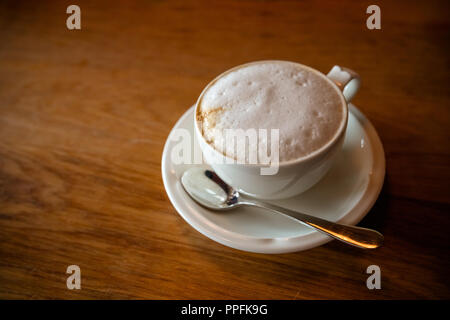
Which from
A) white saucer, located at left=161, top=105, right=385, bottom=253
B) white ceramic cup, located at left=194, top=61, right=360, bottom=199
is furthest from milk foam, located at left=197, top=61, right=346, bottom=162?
white saucer, located at left=161, top=105, right=385, bottom=253

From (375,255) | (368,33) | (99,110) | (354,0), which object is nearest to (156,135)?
(99,110)

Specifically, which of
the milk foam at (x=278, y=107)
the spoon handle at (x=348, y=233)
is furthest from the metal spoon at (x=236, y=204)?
the milk foam at (x=278, y=107)

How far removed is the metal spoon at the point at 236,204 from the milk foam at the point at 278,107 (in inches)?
4.4

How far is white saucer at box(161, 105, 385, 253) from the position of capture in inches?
22.2

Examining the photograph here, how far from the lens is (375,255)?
0.60 metres

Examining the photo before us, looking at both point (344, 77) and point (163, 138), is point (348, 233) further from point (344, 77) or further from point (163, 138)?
point (163, 138)

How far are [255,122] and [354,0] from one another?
79cm

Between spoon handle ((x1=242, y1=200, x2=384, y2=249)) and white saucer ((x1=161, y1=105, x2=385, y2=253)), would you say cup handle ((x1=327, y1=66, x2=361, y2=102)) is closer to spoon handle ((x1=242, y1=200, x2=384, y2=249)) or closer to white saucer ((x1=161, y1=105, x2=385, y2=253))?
white saucer ((x1=161, y1=105, x2=385, y2=253))

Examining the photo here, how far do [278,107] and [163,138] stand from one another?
32 centimetres

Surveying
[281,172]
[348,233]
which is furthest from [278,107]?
[348,233]

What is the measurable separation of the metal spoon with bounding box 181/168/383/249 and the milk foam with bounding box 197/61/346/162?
0.11 metres

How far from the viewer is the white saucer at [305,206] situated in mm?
565

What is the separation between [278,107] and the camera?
0.60 metres

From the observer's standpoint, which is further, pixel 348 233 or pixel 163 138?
pixel 163 138
